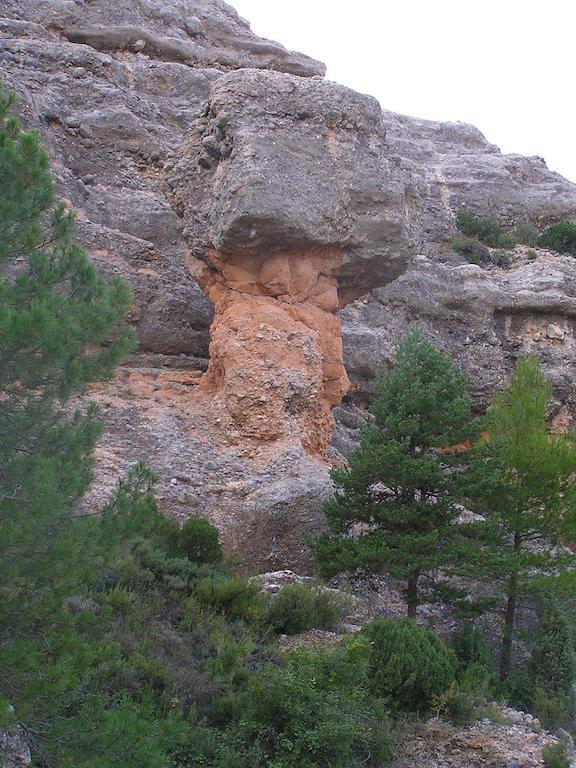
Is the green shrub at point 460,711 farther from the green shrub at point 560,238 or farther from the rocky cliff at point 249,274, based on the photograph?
the green shrub at point 560,238

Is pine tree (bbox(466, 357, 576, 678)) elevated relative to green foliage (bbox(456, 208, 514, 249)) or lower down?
lower down

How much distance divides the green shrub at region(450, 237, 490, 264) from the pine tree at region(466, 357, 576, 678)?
1513cm

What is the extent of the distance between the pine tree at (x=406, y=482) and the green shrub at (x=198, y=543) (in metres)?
1.55

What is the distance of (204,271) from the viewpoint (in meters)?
18.5

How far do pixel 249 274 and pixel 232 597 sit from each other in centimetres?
723

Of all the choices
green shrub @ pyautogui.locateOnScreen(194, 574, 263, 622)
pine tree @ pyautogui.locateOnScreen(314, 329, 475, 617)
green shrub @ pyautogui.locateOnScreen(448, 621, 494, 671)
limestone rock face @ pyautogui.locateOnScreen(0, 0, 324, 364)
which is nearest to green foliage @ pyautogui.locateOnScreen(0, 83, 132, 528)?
green shrub @ pyautogui.locateOnScreen(194, 574, 263, 622)

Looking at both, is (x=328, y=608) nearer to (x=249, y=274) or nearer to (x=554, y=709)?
(x=554, y=709)

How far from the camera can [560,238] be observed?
3155 cm

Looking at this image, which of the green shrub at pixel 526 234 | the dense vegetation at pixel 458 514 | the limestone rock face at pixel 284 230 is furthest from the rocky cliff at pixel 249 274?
the green shrub at pixel 526 234

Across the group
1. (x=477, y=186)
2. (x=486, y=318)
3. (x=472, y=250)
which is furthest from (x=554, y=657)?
(x=477, y=186)

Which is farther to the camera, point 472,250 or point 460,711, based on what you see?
point 472,250

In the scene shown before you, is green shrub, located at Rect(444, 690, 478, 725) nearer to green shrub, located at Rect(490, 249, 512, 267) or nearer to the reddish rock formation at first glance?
the reddish rock formation

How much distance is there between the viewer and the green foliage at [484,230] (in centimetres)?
3160

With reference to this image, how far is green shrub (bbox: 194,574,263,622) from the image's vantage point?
1223cm
